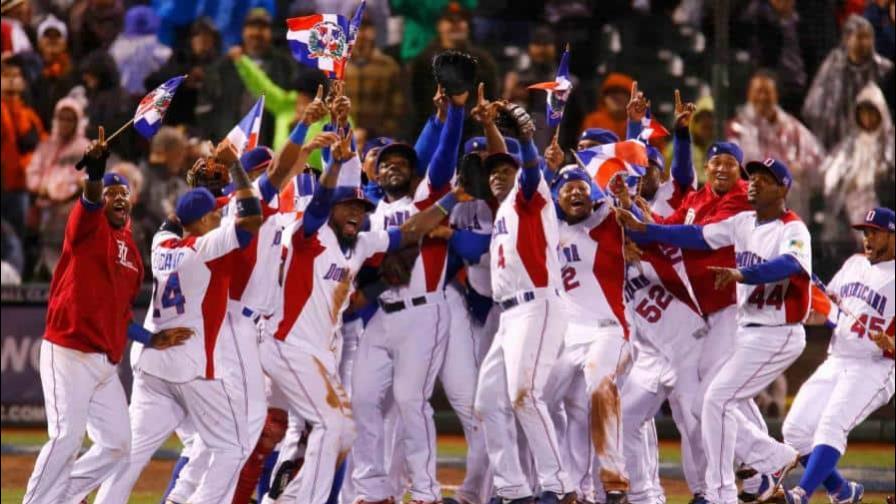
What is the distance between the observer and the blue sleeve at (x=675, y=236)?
29.9ft

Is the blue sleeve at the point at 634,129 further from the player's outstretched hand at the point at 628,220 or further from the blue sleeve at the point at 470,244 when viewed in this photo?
the blue sleeve at the point at 470,244

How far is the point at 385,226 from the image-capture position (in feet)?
30.6

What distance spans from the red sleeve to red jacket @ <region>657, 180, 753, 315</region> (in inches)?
136

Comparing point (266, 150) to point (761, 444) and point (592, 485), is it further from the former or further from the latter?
point (761, 444)

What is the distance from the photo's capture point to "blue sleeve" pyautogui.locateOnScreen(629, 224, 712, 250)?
9102mm

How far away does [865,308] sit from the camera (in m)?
9.88

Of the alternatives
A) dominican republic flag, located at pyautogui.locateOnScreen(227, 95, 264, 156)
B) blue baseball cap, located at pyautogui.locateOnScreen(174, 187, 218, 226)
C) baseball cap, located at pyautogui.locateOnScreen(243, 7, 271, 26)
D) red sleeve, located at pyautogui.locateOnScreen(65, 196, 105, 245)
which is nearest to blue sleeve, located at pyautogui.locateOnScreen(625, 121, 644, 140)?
dominican republic flag, located at pyautogui.locateOnScreen(227, 95, 264, 156)

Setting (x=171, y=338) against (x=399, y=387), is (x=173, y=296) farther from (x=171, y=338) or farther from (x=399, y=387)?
(x=399, y=387)

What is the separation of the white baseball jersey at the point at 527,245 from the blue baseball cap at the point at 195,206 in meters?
1.68

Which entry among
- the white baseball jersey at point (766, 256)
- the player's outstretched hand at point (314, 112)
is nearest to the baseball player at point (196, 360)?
the player's outstretched hand at point (314, 112)

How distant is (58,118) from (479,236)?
6.35 meters

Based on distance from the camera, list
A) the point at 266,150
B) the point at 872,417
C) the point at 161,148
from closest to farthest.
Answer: the point at 266,150 → the point at 872,417 → the point at 161,148

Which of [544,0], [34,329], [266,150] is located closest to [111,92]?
[34,329]

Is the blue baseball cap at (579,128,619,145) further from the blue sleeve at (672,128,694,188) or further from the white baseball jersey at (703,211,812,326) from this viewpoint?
the white baseball jersey at (703,211,812,326)
